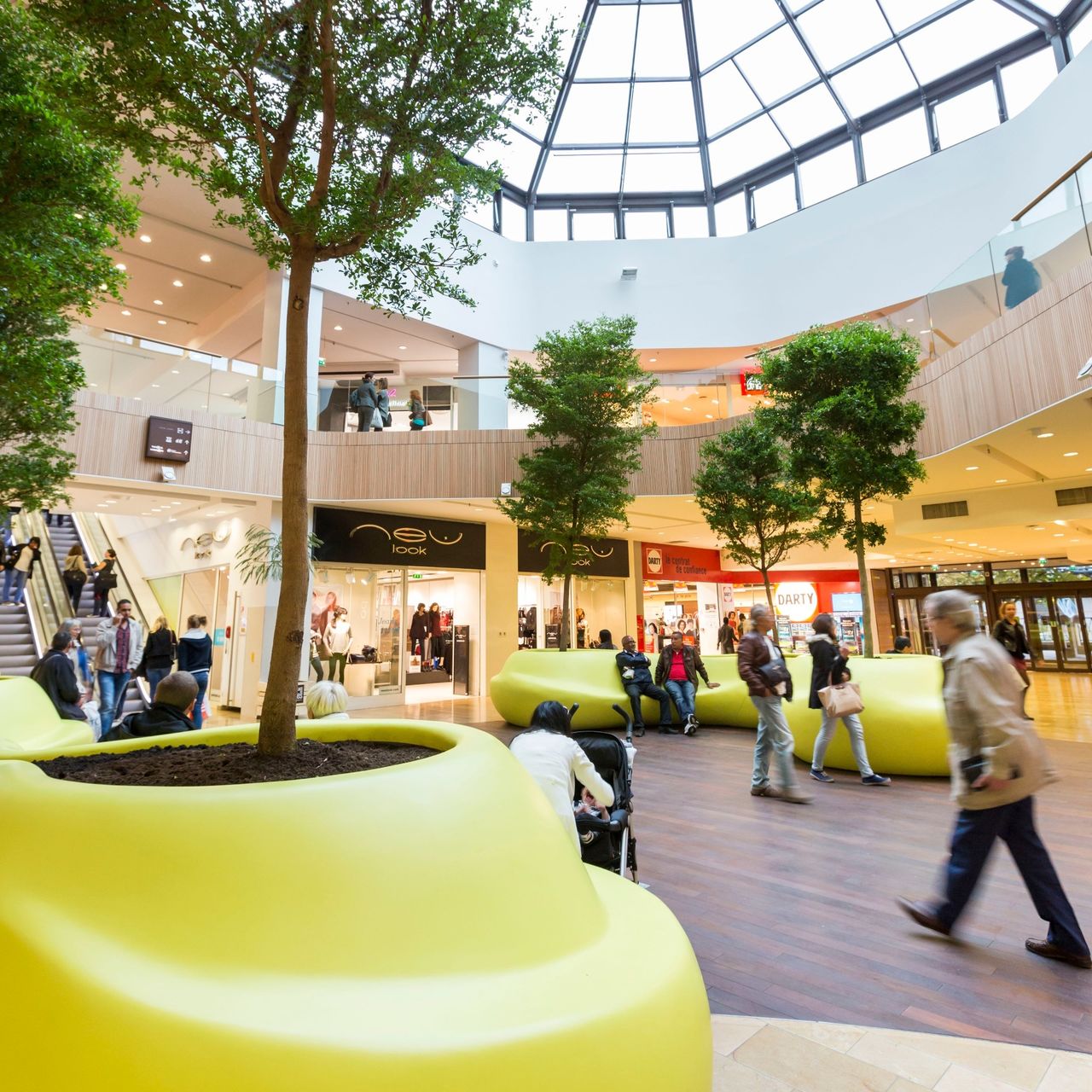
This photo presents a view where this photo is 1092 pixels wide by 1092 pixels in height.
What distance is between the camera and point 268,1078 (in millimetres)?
1167

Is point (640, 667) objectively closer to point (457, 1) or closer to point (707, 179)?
point (457, 1)

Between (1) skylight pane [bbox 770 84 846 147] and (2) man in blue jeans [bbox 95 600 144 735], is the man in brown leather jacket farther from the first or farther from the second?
(1) skylight pane [bbox 770 84 846 147]

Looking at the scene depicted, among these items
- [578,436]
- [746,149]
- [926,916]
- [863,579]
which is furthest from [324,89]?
[746,149]

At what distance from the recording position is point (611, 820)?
3260mm

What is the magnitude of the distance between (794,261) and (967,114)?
4.48 meters

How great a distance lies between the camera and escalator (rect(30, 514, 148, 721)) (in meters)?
9.26

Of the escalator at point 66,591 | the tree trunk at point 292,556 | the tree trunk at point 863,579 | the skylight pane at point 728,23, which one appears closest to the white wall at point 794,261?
the skylight pane at point 728,23

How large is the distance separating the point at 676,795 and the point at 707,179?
18.3 metres

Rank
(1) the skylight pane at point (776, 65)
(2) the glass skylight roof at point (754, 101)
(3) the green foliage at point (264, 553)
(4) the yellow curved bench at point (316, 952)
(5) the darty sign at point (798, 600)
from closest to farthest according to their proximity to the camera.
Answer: (4) the yellow curved bench at point (316, 952) → (3) the green foliage at point (264, 553) → (2) the glass skylight roof at point (754, 101) → (1) the skylight pane at point (776, 65) → (5) the darty sign at point (798, 600)

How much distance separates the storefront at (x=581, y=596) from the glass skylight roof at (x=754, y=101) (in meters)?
8.49

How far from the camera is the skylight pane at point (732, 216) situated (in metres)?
18.2

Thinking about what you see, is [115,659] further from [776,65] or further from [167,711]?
[776,65]

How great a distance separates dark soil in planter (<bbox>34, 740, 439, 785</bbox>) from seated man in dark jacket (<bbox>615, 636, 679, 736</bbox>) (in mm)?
7145

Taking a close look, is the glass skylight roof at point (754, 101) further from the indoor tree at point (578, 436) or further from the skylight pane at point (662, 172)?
the indoor tree at point (578, 436)
